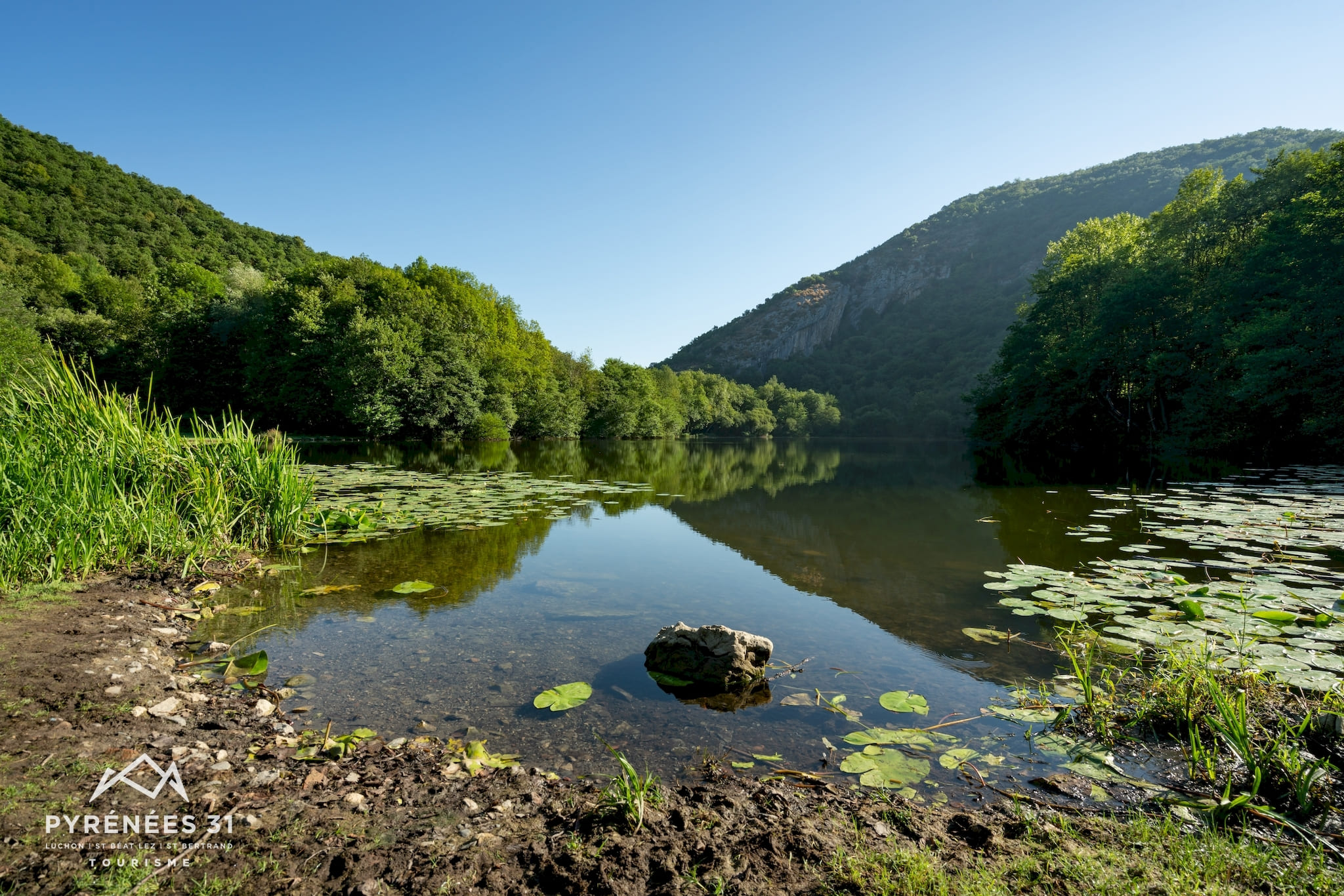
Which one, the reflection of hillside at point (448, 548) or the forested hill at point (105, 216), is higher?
the forested hill at point (105, 216)

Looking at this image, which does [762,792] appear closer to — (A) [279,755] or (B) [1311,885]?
(B) [1311,885]

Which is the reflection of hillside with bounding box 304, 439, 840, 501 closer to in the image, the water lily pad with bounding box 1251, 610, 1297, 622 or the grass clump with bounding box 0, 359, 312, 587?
the grass clump with bounding box 0, 359, 312, 587

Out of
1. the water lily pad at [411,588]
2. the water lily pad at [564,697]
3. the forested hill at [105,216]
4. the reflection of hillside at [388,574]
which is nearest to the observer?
the water lily pad at [564,697]

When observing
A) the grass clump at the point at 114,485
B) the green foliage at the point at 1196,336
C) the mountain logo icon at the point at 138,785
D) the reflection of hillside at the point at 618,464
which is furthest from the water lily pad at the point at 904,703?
the green foliage at the point at 1196,336

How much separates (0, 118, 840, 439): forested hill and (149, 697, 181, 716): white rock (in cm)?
3187

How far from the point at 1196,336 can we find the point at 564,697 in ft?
111

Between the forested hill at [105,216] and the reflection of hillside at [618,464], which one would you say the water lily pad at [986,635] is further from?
the forested hill at [105,216]

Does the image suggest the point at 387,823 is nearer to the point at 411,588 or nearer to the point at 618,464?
the point at 411,588

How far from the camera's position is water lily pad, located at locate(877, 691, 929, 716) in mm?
4273

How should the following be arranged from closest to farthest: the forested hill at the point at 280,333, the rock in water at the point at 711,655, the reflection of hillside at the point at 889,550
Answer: the rock in water at the point at 711,655 < the reflection of hillside at the point at 889,550 < the forested hill at the point at 280,333

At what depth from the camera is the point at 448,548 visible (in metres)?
9.35

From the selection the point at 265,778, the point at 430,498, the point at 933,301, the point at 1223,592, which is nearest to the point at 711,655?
the point at 265,778

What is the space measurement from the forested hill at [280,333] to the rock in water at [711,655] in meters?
33.8

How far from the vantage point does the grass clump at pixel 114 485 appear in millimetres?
5555
